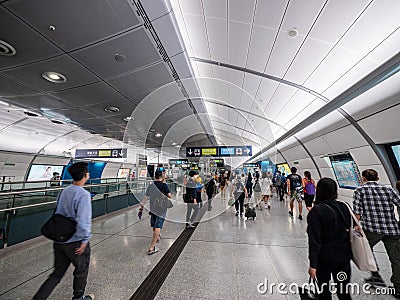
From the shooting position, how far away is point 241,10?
3.39m

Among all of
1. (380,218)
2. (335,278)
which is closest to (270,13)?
(380,218)

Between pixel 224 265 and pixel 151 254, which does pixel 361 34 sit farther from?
pixel 151 254

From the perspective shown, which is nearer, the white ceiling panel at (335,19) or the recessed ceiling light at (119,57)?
the white ceiling panel at (335,19)

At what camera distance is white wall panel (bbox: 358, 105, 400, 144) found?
394 centimetres

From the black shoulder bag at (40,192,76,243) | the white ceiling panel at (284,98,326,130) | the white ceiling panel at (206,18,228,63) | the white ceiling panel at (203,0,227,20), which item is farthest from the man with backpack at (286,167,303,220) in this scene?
the black shoulder bag at (40,192,76,243)

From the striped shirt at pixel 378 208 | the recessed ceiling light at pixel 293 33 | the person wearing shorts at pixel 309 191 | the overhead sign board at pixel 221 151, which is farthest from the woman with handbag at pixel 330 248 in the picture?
the overhead sign board at pixel 221 151

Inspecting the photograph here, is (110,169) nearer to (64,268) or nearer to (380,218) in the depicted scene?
(64,268)

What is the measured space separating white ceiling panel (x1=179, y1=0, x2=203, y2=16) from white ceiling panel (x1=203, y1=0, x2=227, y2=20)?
0.11m

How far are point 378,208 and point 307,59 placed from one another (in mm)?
3512

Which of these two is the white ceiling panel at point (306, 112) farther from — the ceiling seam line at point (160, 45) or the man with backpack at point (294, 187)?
the ceiling seam line at point (160, 45)

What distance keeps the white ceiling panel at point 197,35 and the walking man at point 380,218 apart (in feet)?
13.4

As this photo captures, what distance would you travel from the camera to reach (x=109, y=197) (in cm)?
676

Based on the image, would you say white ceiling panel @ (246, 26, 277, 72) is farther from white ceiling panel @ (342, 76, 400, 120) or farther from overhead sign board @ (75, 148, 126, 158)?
overhead sign board @ (75, 148, 126, 158)

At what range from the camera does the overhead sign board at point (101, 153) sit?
13.9 meters
